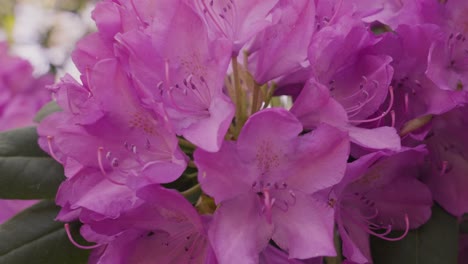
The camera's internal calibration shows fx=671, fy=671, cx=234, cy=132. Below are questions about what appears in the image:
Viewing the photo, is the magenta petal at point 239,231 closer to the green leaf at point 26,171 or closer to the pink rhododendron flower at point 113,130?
the pink rhododendron flower at point 113,130

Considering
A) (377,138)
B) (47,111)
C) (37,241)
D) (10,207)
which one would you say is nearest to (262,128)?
(377,138)

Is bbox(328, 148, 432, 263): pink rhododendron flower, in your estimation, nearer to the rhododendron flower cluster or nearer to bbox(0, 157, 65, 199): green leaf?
the rhododendron flower cluster

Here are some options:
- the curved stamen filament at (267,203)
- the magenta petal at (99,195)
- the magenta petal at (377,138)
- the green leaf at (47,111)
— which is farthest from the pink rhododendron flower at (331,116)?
the green leaf at (47,111)

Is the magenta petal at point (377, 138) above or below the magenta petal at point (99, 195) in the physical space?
above

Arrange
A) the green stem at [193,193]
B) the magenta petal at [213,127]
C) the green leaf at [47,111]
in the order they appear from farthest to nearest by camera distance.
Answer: the green leaf at [47,111] → the green stem at [193,193] → the magenta petal at [213,127]

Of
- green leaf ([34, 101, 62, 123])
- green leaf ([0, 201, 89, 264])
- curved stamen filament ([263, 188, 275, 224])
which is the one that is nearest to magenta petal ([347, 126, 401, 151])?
curved stamen filament ([263, 188, 275, 224])

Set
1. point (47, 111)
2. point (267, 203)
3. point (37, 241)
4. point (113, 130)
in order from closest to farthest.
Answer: point (267, 203), point (113, 130), point (37, 241), point (47, 111)

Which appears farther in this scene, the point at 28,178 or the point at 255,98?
the point at 28,178

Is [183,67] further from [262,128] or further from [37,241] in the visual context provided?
[37,241]
